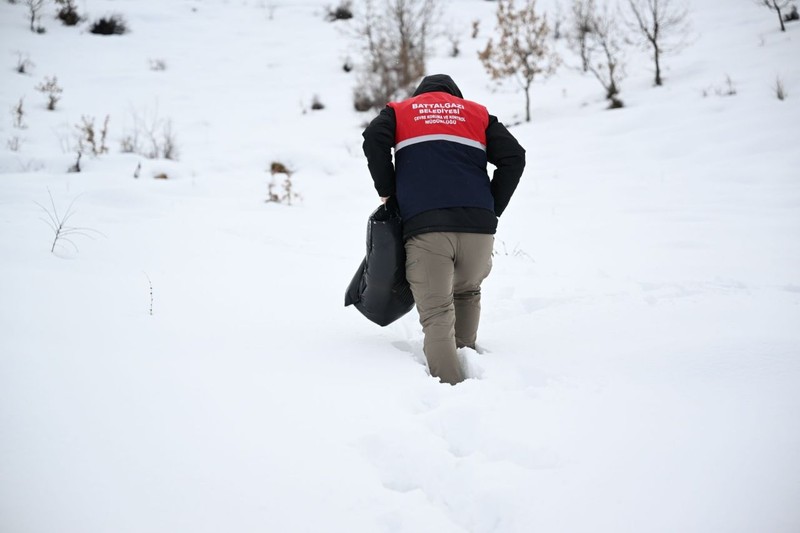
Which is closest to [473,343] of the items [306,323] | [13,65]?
[306,323]

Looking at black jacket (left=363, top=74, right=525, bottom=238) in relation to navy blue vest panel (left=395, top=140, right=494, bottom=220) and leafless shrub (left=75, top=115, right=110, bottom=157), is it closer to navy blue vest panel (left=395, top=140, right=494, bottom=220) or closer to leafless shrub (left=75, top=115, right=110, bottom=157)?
navy blue vest panel (left=395, top=140, right=494, bottom=220)

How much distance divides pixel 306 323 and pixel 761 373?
2223 millimetres

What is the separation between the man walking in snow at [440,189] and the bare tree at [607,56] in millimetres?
8341

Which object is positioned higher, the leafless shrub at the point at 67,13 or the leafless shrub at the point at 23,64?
the leafless shrub at the point at 67,13

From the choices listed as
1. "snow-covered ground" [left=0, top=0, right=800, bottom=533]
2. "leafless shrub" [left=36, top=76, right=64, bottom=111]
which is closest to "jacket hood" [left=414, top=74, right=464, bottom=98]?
"snow-covered ground" [left=0, top=0, right=800, bottom=533]

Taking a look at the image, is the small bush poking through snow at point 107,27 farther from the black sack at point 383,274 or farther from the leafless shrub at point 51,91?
the black sack at point 383,274

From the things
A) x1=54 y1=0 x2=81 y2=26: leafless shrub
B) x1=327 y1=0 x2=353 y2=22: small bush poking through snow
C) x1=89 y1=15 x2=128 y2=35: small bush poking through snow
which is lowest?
x1=89 y1=15 x2=128 y2=35: small bush poking through snow

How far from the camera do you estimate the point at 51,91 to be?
812 cm

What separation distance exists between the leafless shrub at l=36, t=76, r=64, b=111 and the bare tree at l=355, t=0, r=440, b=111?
5.74 m

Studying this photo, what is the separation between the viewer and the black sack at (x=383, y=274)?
2240mm

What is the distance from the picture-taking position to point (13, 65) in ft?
30.9

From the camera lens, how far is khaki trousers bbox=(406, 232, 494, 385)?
2182 mm

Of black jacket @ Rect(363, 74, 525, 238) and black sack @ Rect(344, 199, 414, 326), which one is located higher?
black jacket @ Rect(363, 74, 525, 238)

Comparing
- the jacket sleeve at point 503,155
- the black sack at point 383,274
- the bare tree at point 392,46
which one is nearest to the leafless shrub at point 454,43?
the bare tree at point 392,46
